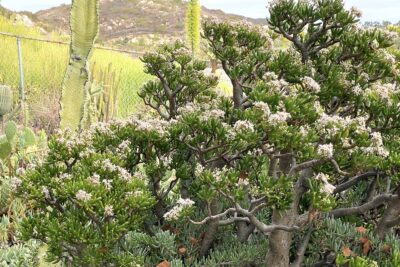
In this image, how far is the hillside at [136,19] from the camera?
72.9 metres

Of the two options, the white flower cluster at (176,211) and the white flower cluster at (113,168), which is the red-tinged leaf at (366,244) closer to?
the white flower cluster at (176,211)

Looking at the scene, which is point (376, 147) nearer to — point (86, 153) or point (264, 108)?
point (264, 108)

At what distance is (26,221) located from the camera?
247 centimetres

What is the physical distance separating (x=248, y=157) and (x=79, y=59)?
98.4 inches

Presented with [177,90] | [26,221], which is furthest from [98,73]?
[26,221]

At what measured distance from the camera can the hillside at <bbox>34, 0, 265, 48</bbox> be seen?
72.9 m

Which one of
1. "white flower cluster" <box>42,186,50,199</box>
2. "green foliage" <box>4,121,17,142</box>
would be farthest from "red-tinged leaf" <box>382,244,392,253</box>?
"green foliage" <box>4,121,17,142</box>

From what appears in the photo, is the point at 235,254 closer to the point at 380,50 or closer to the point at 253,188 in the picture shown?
the point at 253,188

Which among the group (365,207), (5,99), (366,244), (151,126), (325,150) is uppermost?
(325,150)

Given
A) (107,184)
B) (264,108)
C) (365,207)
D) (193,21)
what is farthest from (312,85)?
(193,21)

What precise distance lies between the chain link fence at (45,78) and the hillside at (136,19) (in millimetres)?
50652

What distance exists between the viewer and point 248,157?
8.41 ft

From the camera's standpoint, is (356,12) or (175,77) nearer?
(356,12)

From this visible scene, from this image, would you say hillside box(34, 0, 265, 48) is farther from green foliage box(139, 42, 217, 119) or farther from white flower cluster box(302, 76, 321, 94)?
white flower cluster box(302, 76, 321, 94)
